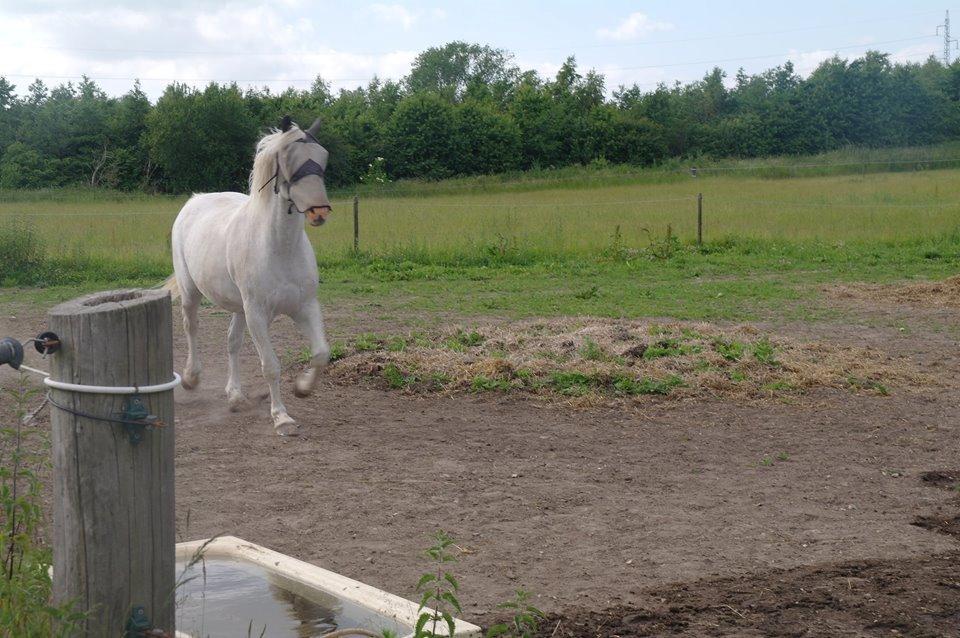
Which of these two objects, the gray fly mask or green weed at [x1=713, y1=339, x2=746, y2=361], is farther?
green weed at [x1=713, y1=339, x2=746, y2=361]

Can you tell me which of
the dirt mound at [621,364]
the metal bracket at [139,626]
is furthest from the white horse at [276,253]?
the metal bracket at [139,626]

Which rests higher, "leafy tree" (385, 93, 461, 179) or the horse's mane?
"leafy tree" (385, 93, 461, 179)

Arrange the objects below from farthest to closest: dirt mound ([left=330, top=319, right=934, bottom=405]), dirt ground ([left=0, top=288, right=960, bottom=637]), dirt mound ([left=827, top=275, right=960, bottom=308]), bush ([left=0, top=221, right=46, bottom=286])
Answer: bush ([left=0, top=221, right=46, bottom=286]) < dirt mound ([left=827, top=275, right=960, bottom=308]) < dirt mound ([left=330, top=319, right=934, bottom=405]) < dirt ground ([left=0, top=288, right=960, bottom=637])

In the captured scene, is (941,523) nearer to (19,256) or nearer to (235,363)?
(235,363)

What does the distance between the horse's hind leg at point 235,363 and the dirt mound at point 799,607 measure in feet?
14.5

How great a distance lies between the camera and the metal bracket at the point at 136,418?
2725mm

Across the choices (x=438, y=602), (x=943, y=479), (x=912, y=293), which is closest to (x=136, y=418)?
(x=438, y=602)

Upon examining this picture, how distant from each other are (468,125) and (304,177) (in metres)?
41.8

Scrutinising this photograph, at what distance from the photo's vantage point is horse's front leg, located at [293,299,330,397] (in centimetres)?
683

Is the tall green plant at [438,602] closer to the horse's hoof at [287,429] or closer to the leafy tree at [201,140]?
the horse's hoof at [287,429]

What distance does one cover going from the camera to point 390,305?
1263 cm

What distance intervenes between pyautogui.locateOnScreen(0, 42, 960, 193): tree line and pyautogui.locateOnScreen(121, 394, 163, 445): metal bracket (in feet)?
108

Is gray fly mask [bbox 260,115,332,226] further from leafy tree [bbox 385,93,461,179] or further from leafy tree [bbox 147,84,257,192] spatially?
leafy tree [bbox 385,93,461,179]

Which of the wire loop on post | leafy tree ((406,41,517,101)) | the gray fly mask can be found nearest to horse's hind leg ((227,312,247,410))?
the gray fly mask
